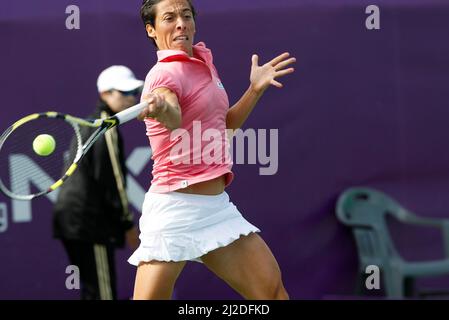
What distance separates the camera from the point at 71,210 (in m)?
6.15

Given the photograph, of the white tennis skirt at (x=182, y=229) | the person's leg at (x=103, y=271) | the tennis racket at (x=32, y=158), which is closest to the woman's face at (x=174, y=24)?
the white tennis skirt at (x=182, y=229)

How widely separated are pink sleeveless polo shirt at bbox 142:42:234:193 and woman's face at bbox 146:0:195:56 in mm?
69

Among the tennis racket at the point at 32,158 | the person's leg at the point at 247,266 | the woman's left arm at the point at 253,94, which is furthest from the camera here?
the tennis racket at the point at 32,158

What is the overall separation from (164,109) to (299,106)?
2646 mm

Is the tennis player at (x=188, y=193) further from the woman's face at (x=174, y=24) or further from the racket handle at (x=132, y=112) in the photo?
the racket handle at (x=132, y=112)

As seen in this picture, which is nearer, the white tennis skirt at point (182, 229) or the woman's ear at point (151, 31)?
the white tennis skirt at point (182, 229)

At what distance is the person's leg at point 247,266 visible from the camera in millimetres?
4410

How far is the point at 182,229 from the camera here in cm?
434

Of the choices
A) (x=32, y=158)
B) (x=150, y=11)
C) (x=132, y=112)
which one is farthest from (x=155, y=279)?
(x=32, y=158)

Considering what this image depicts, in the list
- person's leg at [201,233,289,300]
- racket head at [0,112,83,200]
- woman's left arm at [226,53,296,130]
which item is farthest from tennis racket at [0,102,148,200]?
person's leg at [201,233,289,300]

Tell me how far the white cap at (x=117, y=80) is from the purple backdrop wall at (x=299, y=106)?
26 centimetres

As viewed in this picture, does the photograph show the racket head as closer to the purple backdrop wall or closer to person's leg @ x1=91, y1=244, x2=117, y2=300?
the purple backdrop wall

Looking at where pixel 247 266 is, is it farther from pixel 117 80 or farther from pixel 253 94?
pixel 117 80
